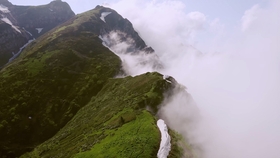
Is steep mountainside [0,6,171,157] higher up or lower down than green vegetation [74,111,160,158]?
higher up

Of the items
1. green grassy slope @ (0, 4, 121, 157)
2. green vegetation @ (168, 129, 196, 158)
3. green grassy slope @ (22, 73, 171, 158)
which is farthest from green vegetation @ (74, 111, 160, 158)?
green grassy slope @ (0, 4, 121, 157)

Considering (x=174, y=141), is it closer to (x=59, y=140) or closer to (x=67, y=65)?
(x=59, y=140)

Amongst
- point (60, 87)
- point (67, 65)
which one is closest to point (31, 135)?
point (60, 87)

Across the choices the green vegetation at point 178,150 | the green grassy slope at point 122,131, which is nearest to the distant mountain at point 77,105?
the green grassy slope at point 122,131

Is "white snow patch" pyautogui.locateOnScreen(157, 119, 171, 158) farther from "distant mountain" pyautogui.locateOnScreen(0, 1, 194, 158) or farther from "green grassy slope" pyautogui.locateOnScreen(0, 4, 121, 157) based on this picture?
"green grassy slope" pyautogui.locateOnScreen(0, 4, 121, 157)

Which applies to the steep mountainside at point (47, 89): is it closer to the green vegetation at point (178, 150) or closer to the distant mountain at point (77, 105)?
the distant mountain at point (77, 105)
